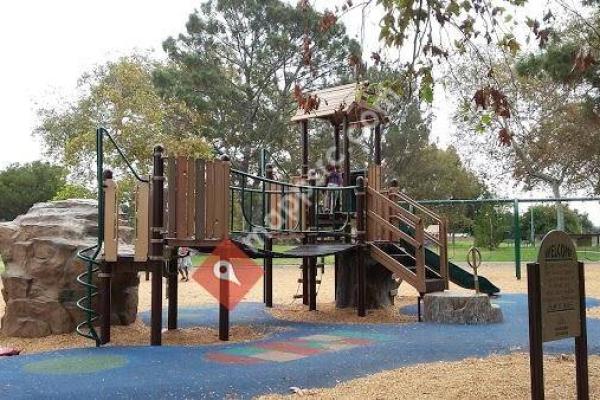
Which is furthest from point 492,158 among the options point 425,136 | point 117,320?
point 117,320

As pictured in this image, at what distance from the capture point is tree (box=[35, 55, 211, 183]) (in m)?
29.0

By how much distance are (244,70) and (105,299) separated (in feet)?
91.9

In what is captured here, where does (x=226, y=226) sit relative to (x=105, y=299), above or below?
above

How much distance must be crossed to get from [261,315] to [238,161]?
24.0 meters

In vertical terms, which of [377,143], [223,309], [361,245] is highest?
[377,143]

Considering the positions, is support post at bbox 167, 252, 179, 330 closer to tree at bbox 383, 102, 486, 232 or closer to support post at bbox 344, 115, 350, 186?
support post at bbox 344, 115, 350, 186

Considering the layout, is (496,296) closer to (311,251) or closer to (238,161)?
(311,251)

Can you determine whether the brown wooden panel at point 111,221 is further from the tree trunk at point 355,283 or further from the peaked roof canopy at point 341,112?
the tree trunk at point 355,283

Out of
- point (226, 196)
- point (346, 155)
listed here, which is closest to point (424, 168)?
point (346, 155)

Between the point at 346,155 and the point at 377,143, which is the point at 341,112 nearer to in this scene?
the point at 346,155

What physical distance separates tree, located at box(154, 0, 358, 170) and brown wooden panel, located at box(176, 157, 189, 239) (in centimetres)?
2522

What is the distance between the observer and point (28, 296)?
25.3 ft

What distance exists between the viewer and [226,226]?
7.53m

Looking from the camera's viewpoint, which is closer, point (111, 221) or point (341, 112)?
point (111, 221)
